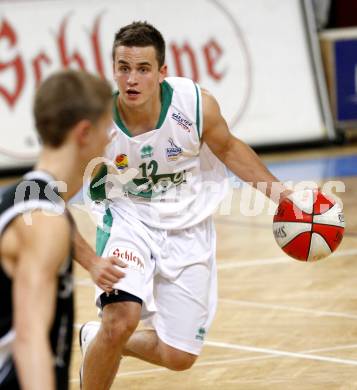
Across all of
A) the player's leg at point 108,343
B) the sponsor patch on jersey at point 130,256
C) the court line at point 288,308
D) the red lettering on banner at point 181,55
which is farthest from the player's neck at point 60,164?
the red lettering on banner at point 181,55

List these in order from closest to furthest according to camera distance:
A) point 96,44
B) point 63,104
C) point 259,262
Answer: point 63,104 < point 259,262 < point 96,44

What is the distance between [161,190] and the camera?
5.48 meters

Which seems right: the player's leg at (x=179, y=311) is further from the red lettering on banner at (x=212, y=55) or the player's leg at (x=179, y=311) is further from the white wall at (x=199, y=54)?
the red lettering on banner at (x=212, y=55)

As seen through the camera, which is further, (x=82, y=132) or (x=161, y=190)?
(x=161, y=190)

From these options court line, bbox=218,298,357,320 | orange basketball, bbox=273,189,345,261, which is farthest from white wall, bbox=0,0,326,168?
orange basketball, bbox=273,189,345,261

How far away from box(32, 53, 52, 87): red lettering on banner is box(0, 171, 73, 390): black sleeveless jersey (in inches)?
374

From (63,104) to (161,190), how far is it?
2.38m

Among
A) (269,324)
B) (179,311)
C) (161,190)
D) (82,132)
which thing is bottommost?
(269,324)

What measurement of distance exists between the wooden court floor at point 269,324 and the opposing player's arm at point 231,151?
3.88ft

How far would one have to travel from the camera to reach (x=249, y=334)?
6781mm

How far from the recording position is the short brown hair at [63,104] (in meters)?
3.14

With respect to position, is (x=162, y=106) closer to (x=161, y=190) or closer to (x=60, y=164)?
(x=161, y=190)

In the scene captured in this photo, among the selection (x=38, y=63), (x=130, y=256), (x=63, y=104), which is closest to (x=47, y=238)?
(x=63, y=104)

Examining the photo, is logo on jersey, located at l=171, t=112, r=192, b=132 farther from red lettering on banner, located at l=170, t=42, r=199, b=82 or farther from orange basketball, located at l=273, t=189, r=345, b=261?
red lettering on banner, located at l=170, t=42, r=199, b=82
